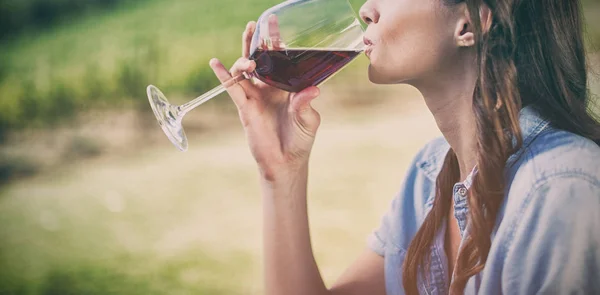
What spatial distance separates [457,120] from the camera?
1.11m

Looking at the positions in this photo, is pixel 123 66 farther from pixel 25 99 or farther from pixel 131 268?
pixel 131 268

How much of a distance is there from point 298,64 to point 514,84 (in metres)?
0.34

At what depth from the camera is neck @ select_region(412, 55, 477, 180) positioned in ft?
3.57

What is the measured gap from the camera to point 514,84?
1.05 m

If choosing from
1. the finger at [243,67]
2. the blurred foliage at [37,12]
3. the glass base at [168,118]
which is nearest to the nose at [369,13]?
the finger at [243,67]

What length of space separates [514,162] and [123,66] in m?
0.84

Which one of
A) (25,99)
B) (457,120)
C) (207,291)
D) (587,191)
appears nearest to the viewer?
(587,191)

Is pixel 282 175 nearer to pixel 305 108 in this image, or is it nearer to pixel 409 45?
pixel 305 108

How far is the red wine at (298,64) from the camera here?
97 cm

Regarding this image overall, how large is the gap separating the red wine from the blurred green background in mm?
330

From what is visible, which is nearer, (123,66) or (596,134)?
(596,134)

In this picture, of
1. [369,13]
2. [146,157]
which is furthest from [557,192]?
[146,157]

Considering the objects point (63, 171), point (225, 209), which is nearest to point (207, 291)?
point (225, 209)

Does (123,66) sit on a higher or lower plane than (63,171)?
higher
